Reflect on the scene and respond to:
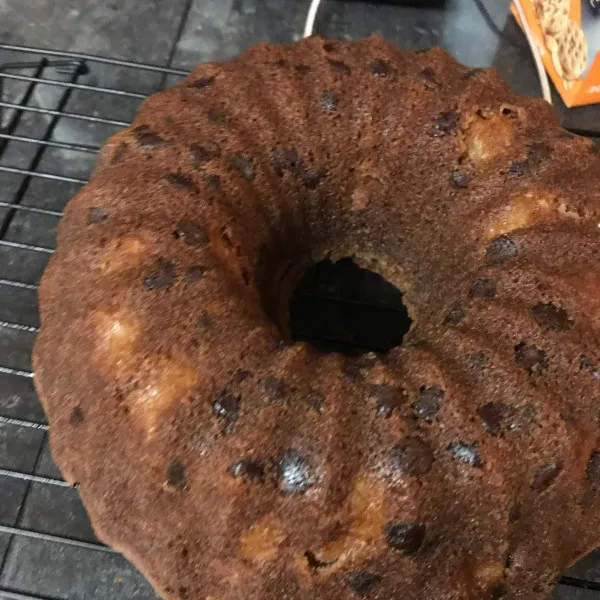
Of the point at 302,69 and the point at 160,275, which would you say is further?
the point at 302,69

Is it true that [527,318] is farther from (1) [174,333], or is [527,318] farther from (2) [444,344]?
(1) [174,333]

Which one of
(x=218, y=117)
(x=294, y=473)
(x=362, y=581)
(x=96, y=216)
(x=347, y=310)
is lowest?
(x=347, y=310)

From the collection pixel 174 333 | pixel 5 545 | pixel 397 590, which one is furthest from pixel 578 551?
pixel 5 545

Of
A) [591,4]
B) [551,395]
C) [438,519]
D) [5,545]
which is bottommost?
[5,545]

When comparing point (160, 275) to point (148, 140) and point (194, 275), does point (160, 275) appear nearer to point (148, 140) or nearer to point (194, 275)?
point (194, 275)

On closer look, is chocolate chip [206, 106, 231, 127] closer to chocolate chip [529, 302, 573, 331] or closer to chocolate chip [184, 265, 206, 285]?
chocolate chip [184, 265, 206, 285]

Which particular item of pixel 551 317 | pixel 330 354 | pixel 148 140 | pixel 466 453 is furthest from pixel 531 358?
pixel 148 140

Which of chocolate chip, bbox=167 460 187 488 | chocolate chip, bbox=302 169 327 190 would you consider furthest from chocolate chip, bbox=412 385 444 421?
chocolate chip, bbox=302 169 327 190
